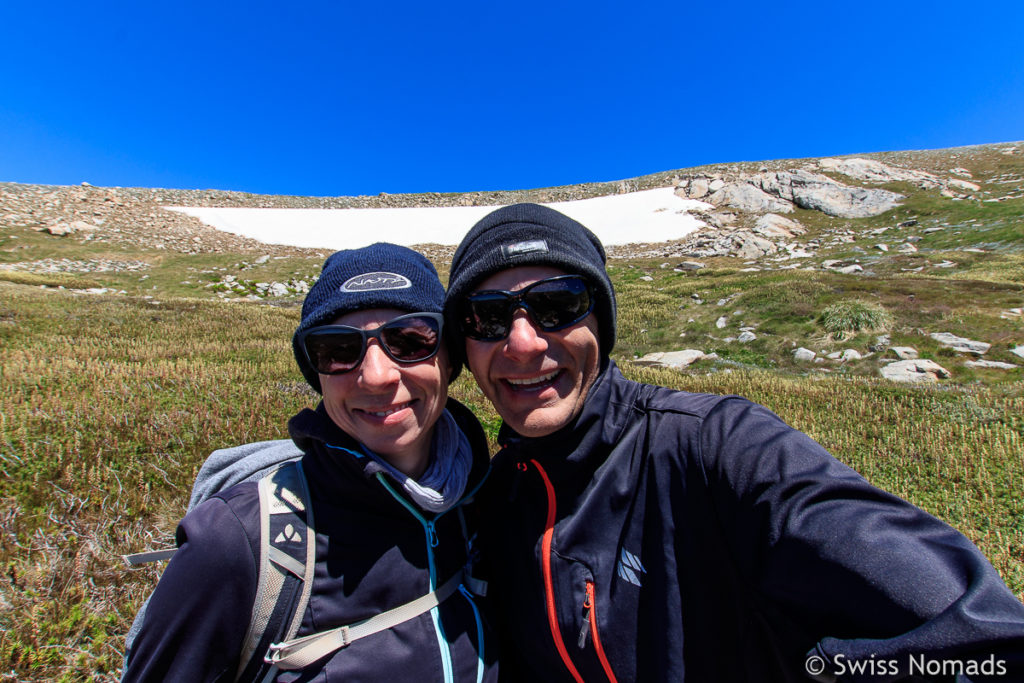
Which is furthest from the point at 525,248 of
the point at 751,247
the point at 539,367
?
the point at 751,247

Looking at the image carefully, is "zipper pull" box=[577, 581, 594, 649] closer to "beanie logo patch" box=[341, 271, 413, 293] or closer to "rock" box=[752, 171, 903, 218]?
"beanie logo patch" box=[341, 271, 413, 293]

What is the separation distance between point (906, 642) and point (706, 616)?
54cm

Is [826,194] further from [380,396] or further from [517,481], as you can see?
[380,396]

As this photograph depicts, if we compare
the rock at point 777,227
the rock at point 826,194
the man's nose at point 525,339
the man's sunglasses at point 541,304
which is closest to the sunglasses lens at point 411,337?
the man's sunglasses at point 541,304

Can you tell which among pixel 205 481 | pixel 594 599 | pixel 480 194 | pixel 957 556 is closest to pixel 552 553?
pixel 594 599

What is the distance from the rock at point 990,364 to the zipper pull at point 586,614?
11.8 meters

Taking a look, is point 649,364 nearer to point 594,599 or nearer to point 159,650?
point 594,599

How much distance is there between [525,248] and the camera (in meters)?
1.72

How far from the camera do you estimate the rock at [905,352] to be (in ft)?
31.6

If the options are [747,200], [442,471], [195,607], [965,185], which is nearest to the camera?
[195,607]

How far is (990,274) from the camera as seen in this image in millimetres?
17156

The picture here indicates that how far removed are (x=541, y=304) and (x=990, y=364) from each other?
1229 centimetres

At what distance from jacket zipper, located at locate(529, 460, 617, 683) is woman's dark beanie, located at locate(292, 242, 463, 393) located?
881 millimetres
